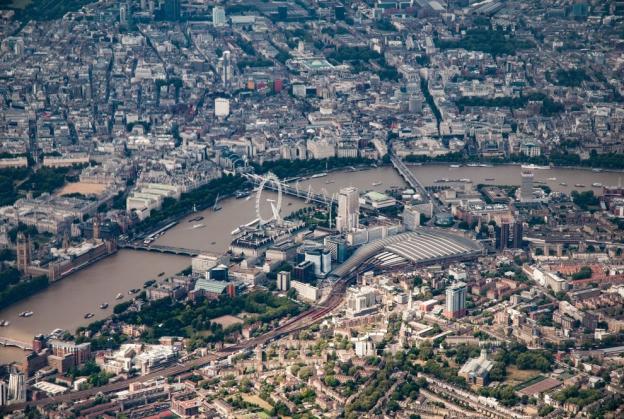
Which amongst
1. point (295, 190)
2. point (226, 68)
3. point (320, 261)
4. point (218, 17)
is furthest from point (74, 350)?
point (218, 17)

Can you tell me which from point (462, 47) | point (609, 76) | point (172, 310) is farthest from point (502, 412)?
point (462, 47)

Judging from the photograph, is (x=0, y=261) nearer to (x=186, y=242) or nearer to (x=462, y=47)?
(x=186, y=242)

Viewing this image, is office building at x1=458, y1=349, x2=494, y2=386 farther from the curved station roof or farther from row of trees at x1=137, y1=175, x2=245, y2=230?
row of trees at x1=137, y1=175, x2=245, y2=230

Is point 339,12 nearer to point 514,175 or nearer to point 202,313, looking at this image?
point 514,175

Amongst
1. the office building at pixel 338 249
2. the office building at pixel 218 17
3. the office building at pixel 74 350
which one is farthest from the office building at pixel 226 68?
the office building at pixel 74 350

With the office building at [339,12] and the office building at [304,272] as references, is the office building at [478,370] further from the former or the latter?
the office building at [339,12]

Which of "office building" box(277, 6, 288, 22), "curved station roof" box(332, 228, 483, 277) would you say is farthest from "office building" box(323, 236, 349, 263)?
→ "office building" box(277, 6, 288, 22)
